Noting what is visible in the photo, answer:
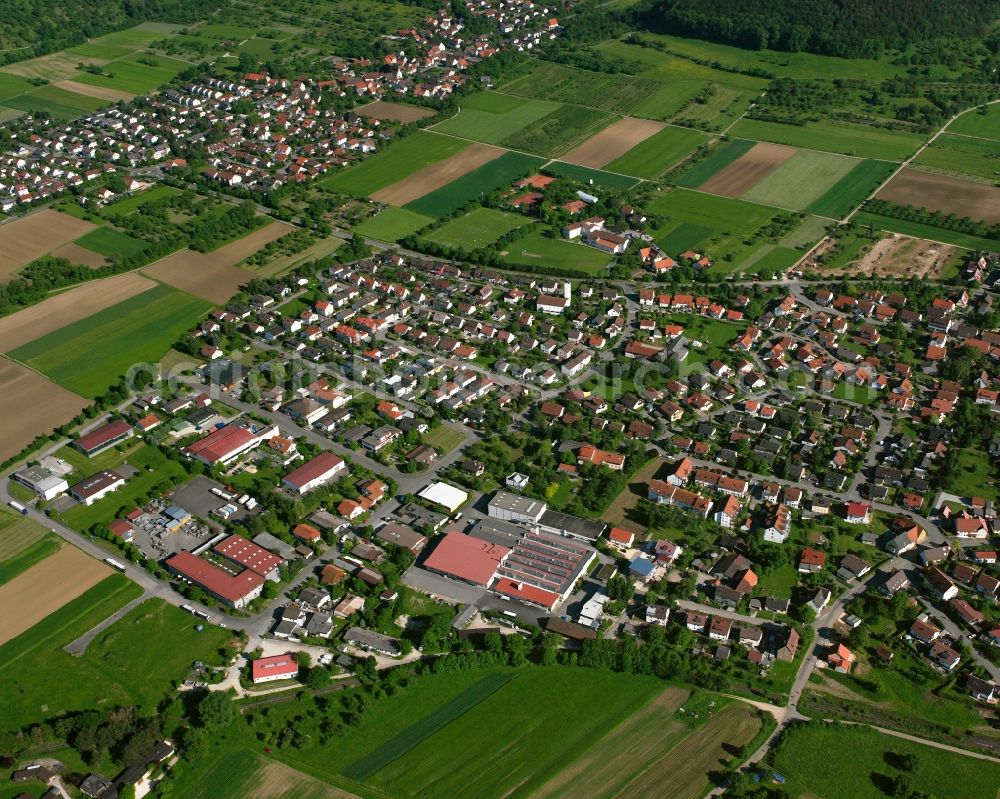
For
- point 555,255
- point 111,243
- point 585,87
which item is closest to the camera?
point 555,255

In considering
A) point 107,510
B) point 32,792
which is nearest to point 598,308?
point 107,510

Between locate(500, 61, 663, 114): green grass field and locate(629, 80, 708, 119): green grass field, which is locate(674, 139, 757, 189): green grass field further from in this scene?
locate(500, 61, 663, 114): green grass field

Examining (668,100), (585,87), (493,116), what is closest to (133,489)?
(493,116)

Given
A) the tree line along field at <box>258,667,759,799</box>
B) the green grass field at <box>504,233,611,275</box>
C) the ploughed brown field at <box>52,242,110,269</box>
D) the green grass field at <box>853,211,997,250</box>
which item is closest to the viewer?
the tree line along field at <box>258,667,759,799</box>

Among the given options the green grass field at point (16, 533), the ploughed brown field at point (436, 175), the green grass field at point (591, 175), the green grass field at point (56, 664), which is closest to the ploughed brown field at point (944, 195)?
the green grass field at point (591, 175)

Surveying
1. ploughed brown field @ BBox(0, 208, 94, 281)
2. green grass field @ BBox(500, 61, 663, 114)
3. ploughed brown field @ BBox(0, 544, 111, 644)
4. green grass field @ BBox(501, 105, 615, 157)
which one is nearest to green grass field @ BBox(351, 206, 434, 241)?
green grass field @ BBox(501, 105, 615, 157)

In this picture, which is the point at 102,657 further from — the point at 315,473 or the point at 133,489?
the point at 315,473
